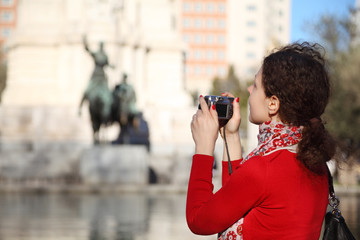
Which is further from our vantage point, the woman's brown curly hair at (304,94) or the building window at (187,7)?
the building window at (187,7)

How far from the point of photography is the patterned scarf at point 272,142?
2.42m

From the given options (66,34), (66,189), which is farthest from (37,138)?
(66,189)

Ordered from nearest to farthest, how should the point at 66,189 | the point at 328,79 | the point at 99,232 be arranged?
the point at 328,79 < the point at 99,232 < the point at 66,189

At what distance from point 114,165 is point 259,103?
714 inches

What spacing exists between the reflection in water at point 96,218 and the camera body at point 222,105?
595 cm

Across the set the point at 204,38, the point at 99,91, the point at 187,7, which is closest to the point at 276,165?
the point at 99,91

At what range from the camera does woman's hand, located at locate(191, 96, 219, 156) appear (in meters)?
2.53

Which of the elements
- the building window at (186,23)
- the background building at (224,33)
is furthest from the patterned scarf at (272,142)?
the building window at (186,23)

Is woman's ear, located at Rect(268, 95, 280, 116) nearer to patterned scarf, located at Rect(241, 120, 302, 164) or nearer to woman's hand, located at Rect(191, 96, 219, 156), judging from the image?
patterned scarf, located at Rect(241, 120, 302, 164)

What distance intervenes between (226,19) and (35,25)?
74272 mm

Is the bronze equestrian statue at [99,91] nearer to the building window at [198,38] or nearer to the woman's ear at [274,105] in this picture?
the woman's ear at [274,105]

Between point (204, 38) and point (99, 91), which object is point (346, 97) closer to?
point (99, 91)

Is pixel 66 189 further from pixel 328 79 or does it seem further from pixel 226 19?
pixel 226 19

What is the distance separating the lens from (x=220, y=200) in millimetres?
2371
